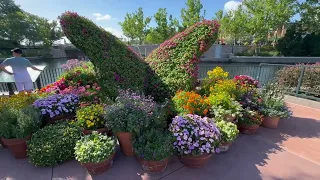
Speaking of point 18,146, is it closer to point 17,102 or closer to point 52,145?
point 52,145

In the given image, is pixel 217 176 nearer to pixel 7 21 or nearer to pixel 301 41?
pixel 301 41

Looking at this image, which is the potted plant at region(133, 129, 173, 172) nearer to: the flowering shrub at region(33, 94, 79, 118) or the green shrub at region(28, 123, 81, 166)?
the green shrub at region(28, 123, 81, 166)

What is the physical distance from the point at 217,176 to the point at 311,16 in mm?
25338

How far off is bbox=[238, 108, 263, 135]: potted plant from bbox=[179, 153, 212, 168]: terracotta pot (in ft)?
4.26

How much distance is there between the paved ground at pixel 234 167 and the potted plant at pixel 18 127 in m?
0.20

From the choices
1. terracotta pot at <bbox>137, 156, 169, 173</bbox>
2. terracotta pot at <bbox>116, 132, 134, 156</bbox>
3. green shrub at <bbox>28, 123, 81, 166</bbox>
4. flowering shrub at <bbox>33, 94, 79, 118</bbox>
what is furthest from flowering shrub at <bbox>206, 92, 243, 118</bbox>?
flowering shrub at <bbox>33, 94, 79, 118</bbox>

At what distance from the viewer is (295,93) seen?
17.0 feet

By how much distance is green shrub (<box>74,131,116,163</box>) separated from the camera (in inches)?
75.0

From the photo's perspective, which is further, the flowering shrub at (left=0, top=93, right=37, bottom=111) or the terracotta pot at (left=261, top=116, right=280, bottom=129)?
the terracotta pot at (left=261, top=116, right=280, bottom=129)

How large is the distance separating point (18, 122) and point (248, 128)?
359 centimetres

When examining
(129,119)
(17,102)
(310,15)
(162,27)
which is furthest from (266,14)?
(17,102)

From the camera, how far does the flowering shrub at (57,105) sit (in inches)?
104

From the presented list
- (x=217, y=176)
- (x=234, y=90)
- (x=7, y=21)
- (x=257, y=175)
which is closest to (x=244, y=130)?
(x=234, y=90)

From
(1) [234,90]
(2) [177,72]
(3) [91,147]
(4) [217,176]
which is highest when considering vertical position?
(2) [177,72]
